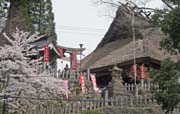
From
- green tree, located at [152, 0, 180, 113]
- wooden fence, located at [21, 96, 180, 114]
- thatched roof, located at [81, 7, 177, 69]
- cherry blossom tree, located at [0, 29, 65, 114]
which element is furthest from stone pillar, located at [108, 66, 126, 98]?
green tree, located at [152, 0, 180, 113]

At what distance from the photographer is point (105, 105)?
16.0 meters

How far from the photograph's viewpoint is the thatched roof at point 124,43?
24.0 metres

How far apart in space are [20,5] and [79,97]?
9.05 m

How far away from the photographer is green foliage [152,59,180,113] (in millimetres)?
11062

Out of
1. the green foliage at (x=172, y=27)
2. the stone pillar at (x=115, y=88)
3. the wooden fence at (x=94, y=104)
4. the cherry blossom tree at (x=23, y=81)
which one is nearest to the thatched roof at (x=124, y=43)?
the stone pillar at (x=115, y=88)

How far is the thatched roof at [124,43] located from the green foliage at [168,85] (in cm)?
1081

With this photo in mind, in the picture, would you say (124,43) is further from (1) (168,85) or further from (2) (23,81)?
(1) (168,85)

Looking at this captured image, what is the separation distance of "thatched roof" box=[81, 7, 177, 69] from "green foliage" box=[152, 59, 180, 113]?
1081 cm

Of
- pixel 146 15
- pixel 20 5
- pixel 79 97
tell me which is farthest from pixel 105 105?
pixel 20 5

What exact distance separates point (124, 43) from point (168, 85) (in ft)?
50.7

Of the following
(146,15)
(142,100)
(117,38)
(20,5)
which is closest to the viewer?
(142,100)

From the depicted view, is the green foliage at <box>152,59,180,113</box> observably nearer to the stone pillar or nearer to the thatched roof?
the stone pillar

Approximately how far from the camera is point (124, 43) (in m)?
26.5

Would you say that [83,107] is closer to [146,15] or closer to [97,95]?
[97,95]
